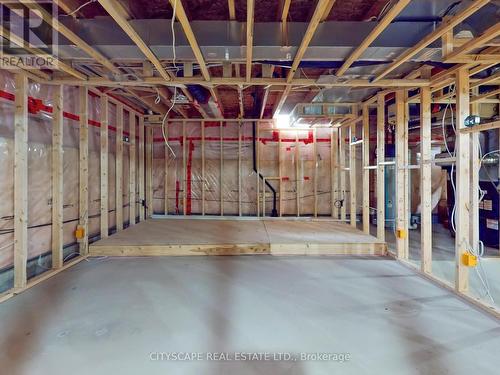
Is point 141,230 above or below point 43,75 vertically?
below

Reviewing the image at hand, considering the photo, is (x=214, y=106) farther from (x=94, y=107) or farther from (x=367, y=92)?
(x=367, y=92)

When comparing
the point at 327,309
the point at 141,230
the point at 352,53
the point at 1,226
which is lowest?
the point at 327,309

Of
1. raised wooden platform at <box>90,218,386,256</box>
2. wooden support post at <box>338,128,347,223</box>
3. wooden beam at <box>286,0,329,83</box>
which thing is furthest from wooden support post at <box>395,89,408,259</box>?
wooden support post at <box>338,128,347,223</box>

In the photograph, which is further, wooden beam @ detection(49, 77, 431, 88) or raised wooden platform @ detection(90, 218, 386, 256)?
raised wooden platform @ detection(90, 218, 386, 256)

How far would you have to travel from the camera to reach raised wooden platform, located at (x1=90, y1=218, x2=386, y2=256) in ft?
12.9

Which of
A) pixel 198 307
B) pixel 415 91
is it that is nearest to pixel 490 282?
pixel 415 91

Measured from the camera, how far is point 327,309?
241cm

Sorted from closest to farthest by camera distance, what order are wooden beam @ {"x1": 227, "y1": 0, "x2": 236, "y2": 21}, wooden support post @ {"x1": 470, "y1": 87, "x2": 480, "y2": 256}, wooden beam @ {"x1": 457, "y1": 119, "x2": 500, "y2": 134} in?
wooden beam @ {"x1": 227, "y1": 0, "x2": 236, "y2": 21} → wooden beam @ {"x1": 457, "y1": 119, "x2": 500, "y2": 134} → wooden support post @ {"x1": 470, "y1": 87, "x2": 480, "y2": 256}

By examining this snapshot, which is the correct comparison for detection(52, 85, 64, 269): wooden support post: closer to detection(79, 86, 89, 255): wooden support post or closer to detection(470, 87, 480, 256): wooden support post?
detection(79, 86, 89, 255): wooden support post

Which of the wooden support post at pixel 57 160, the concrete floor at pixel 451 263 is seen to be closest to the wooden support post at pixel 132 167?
the wooden support post at pixel 57 160

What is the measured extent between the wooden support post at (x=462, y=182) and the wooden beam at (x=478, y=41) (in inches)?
14.7

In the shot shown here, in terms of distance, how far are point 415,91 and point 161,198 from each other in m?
5.44

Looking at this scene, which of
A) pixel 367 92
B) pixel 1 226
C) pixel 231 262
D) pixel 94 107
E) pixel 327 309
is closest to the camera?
pixel 327 309

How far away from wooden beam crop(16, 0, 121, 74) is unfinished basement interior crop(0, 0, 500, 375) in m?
0.02
